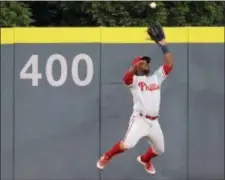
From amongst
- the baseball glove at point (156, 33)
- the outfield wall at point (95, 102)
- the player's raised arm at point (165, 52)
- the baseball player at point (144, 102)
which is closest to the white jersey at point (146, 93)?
the baseball player at point (144, 102)

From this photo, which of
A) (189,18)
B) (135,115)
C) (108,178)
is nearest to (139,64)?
(135,115)

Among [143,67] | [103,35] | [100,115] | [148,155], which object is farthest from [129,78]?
[100,115]

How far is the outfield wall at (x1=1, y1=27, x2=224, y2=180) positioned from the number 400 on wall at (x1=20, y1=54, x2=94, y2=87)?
0.05ft

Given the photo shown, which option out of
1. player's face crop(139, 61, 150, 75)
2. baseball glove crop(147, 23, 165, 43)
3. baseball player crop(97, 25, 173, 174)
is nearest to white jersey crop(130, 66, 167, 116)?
baseball player crop(97, 25, 173, 174)

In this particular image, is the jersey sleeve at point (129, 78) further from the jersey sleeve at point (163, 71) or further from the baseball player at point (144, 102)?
the jersey sleeve at point (163, 71)

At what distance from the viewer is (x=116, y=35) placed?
442 inches

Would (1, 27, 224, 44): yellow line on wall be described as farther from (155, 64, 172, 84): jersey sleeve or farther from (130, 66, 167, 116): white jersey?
(130, 66, 167, 116): white jersey

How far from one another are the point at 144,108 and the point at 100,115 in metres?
2.24

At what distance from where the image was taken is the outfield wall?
1129cm

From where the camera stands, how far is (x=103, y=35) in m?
11.2

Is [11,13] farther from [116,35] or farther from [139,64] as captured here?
[139,64]

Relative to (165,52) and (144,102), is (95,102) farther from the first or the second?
(165,52)

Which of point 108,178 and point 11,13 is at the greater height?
point 11,13

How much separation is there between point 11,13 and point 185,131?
4064mm
